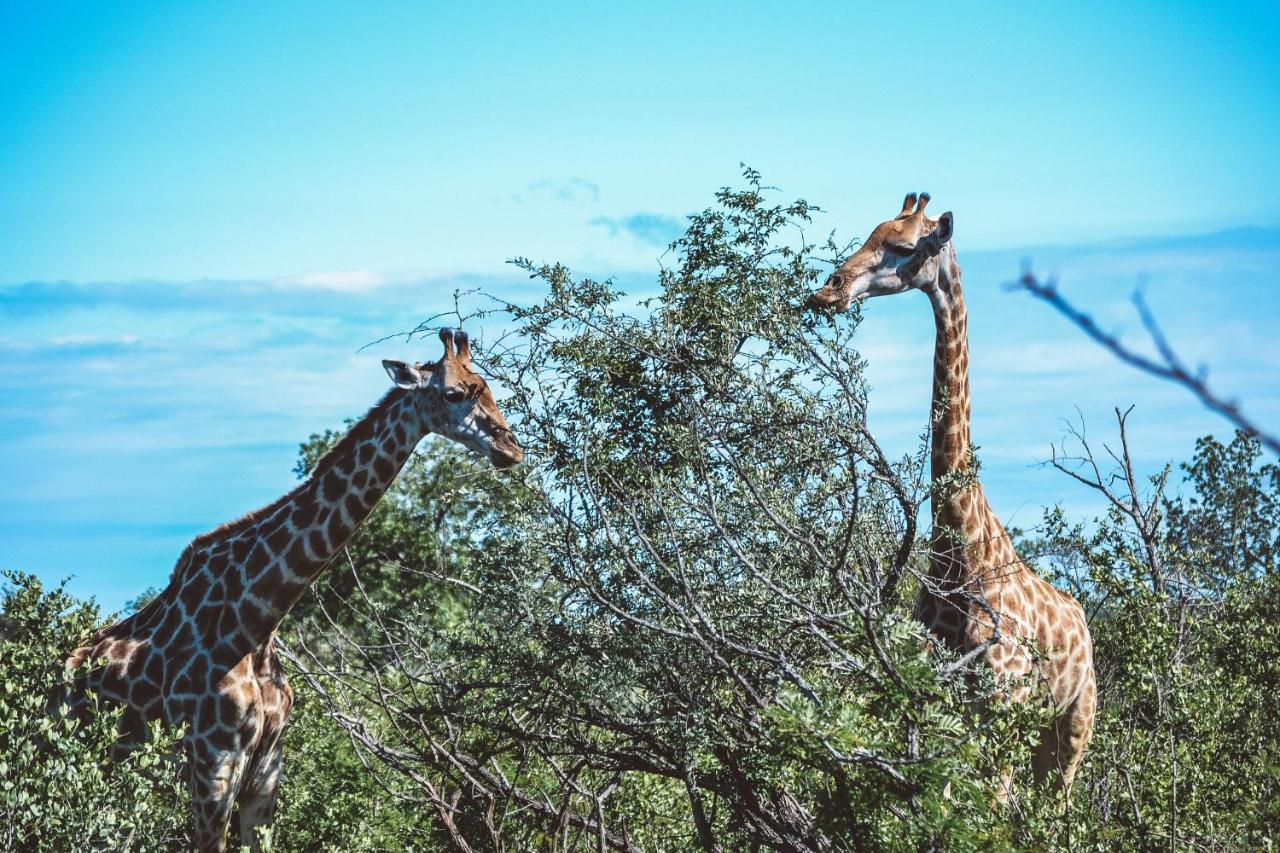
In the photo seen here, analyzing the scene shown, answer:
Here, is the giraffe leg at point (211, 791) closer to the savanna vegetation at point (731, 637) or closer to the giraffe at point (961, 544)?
the savanna vegetation at point (731, 637)

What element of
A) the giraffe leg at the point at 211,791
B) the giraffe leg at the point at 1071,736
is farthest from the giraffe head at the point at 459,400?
the giraffe leg at the point at 1071,736

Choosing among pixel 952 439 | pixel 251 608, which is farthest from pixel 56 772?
pixel 952 439

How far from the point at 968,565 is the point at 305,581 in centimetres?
348

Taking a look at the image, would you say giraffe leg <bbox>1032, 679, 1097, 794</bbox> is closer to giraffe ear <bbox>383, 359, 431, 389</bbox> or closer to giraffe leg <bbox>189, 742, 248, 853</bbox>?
giraffe ear <bbox>383, 359, 431, 389</bbox>

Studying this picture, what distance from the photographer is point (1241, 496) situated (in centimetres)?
1343

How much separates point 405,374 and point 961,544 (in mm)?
3081

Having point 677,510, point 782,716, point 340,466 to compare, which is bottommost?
point 782,716

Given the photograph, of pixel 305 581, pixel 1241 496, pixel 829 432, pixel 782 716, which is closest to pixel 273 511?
pixel 305 581

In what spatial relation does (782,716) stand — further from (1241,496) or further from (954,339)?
(1241,496)

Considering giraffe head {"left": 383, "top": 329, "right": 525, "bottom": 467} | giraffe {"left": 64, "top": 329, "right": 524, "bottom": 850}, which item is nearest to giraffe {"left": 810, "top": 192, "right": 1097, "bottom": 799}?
giraffe head {"left": 383, "top": 329, "right": 525, "bottom": 467}

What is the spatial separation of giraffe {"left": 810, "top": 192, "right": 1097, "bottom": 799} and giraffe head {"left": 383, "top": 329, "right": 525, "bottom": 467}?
1.75m

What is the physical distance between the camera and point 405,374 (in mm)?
6844

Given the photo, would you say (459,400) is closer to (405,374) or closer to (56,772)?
(405,374)

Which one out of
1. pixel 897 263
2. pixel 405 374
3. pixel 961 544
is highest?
pixel 897 263
